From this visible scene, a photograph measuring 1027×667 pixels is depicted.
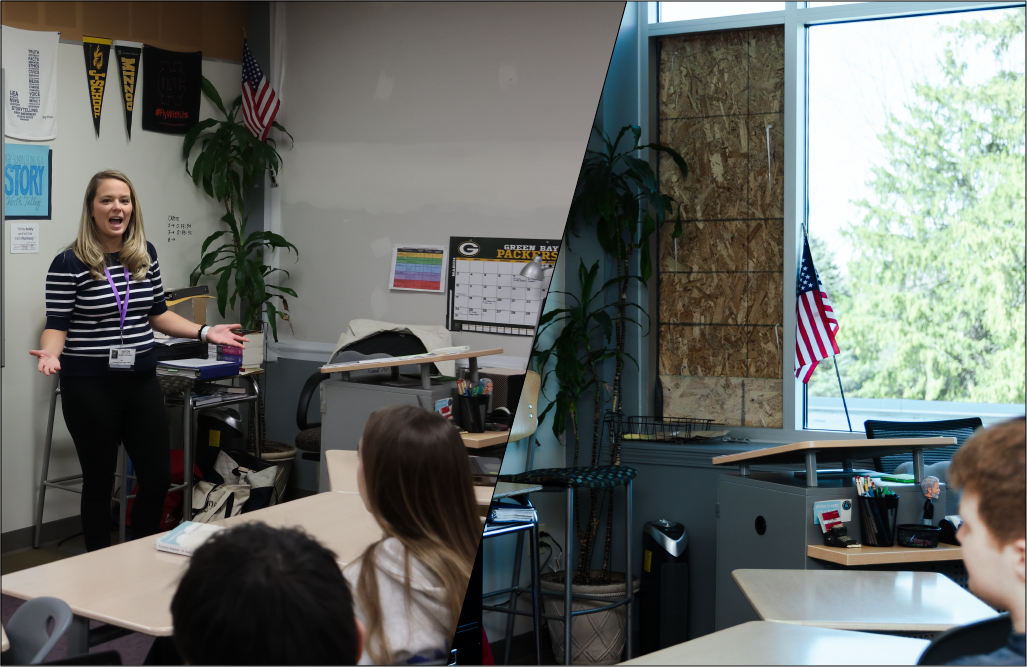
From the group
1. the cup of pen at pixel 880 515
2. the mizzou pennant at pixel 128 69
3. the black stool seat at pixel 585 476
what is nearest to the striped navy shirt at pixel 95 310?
the mizzou pennant at pixel 128 69

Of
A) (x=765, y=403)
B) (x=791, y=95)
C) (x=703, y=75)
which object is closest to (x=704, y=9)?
(x=703, y=75)

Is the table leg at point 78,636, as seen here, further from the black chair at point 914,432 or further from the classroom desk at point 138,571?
the black chair at point 914,432

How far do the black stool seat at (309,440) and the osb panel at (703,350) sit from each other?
94 cm

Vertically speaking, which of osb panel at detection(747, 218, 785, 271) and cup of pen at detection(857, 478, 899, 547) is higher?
osb panel at detection(747, 218, 785, 271)

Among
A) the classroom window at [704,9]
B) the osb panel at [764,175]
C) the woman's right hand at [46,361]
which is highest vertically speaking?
the classroom window at [704,9]

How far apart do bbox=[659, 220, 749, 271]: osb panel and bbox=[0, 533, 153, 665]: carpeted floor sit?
3.60ft

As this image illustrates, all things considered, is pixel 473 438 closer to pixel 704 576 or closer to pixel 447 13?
pixel 447 13

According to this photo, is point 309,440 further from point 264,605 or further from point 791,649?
point 791,649

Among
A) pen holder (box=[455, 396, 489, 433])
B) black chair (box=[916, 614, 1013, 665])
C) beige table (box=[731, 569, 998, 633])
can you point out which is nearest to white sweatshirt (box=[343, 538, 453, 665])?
pen holder (box=[455, 396, 489, 433])

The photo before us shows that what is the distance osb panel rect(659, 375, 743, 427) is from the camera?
1.41 meters

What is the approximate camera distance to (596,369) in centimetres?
150

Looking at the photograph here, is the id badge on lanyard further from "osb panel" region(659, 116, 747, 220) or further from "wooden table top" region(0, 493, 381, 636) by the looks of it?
"osb panel" region(659, 116, 747, 220)

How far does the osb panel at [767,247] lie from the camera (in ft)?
4.43

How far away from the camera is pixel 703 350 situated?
4.66ft
